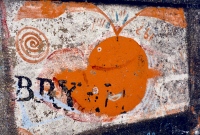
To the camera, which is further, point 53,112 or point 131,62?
point 131,62

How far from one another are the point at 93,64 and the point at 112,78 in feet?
0.62

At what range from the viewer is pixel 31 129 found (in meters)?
1.81

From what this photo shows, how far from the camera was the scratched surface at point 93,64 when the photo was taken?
5.84 feet

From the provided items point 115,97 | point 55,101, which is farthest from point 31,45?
point 115,97

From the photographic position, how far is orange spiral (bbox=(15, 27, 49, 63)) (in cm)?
176

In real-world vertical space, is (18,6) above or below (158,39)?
above

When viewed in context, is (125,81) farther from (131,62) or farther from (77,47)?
(77,47)

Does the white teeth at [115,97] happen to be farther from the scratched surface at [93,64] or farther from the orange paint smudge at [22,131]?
the orange paint smudge at [22,131]

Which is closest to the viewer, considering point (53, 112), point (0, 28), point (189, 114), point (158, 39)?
point (0, 28)

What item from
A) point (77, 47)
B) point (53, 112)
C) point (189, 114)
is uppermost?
point (77, 47)

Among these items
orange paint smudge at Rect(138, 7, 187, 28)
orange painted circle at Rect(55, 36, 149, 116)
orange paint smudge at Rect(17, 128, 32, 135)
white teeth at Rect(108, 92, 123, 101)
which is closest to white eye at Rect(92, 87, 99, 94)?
orange painted circle at Rect(55, 36, 149, 116)

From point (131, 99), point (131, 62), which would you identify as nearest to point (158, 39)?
point (131, 62)

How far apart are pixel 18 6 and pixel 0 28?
0.18m

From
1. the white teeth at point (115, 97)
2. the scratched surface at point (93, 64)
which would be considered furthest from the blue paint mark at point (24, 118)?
the white teeth at point (115, 97)
